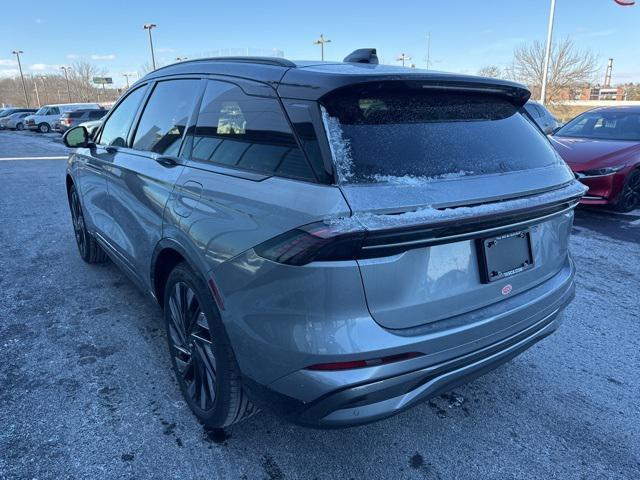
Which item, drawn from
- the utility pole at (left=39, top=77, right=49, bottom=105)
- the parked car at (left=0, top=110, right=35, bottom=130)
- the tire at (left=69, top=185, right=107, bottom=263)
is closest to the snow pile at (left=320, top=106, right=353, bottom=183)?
the tire at (left=69, top=185, right=107, bottom=263)

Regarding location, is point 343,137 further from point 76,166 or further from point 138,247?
point 76,166

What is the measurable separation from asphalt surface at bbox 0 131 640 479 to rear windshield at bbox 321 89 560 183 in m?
1.14

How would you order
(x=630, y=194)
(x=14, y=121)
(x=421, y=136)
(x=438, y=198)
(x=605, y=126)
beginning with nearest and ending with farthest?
(x=438, y=198) → (x=421, y=136) → (x=630, y=194) → (x=605, y=126) → (x=14, y=121)

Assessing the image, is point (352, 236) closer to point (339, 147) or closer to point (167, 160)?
point (339, 147)

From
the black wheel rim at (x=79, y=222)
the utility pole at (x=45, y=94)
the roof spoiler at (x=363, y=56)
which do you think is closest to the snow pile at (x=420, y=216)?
the roof spoiler at (x=363, y=56)

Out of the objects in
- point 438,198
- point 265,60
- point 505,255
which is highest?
point 265,60

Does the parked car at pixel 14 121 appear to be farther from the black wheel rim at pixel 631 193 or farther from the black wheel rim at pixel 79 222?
the black wheel rim at pixel 631 193

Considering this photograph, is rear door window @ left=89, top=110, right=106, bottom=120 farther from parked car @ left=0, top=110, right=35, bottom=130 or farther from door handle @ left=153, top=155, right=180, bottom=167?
door handle @ left=153, top=155, right=180, bottom=167

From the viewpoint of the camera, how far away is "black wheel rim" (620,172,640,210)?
682 cm

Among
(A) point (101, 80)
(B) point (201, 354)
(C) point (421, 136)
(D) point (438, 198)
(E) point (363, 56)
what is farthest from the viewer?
(A) point (101, 80)

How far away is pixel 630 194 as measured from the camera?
692 centimetres

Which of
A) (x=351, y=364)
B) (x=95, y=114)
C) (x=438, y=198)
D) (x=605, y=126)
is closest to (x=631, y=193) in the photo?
(x=605, y=126)

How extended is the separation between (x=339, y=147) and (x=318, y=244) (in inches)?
16.3

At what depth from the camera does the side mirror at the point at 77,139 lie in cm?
422
